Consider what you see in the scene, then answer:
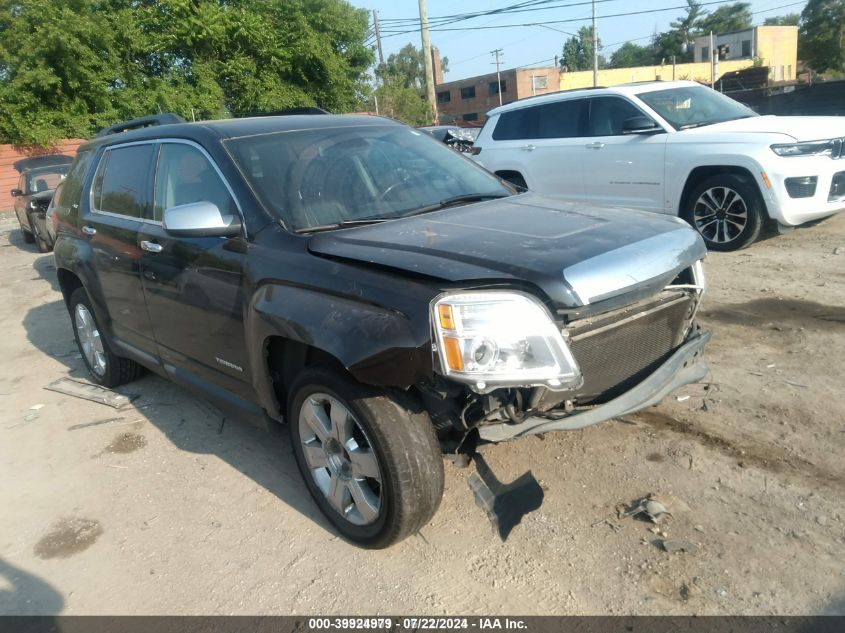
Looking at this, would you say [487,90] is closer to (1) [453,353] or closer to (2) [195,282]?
(2) [195,282]

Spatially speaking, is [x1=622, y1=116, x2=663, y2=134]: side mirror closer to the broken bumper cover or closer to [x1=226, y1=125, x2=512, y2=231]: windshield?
[x1=226, y1=125, x2=512, y2=231]: windshield

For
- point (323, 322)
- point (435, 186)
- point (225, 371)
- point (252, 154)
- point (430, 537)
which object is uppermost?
point (252, 154)

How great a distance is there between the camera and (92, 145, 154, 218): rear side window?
427 centimetres

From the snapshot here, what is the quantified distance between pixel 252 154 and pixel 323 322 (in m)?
1.24

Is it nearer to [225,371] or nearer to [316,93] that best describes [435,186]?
Answer: [225,371]

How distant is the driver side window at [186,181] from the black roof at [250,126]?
0.09 m

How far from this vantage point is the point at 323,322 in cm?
281

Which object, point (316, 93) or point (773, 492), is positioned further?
point (316, 93)

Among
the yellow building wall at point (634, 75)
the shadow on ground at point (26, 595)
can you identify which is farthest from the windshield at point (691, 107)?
the yellow building wall at point (634, 75)

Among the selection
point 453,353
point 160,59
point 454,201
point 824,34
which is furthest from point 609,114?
point 824,34

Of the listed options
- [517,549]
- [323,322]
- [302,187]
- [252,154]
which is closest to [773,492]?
[517,549]

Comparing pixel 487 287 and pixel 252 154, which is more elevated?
pixel 252 154

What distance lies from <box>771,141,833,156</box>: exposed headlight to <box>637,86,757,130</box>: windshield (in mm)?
1145

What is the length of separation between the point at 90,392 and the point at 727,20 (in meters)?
91.8
